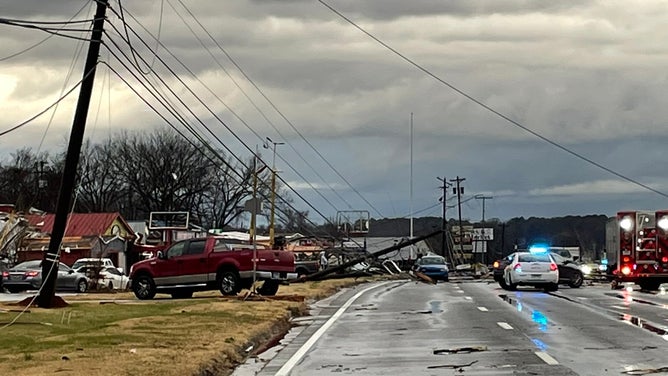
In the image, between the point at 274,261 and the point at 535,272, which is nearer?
the point at 274,261

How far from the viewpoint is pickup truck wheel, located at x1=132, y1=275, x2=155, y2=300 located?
3275 centimetres

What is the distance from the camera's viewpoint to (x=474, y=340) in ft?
57.5

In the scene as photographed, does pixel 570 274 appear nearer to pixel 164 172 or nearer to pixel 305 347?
pixel 305 347

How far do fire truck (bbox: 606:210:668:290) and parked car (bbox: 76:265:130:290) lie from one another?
20463mm

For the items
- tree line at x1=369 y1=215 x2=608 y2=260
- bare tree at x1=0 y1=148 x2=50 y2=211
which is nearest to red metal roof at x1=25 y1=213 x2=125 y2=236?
bare tree at x1=0 y1=148 x2=50 y2=211

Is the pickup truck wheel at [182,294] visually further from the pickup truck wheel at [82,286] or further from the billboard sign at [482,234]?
the billboard sign at [482,234]

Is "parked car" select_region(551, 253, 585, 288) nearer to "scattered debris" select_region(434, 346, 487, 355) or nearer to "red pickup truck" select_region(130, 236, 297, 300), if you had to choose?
"red pickup truck" select_region(130, 236, 297, 300)

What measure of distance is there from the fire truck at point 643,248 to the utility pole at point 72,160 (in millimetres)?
24128

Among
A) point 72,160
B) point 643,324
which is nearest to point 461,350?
point 643,324

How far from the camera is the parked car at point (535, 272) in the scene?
3822cm

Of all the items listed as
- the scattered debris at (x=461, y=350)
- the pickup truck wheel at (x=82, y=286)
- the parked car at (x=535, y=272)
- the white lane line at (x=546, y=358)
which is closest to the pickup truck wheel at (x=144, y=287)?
the pickup truck wheel at (x=82, y=286)

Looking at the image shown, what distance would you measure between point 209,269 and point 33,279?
13.0 meters

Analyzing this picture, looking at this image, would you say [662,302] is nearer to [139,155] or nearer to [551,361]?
[551,361]

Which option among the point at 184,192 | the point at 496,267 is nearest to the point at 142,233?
the point at 184,192
